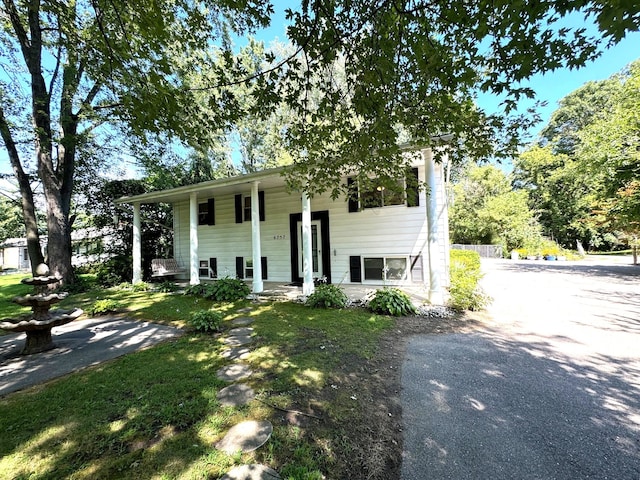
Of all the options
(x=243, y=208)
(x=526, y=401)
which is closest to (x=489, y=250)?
(x=243, y=208)

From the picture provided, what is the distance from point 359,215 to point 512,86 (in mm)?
5924

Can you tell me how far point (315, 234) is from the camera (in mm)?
9250

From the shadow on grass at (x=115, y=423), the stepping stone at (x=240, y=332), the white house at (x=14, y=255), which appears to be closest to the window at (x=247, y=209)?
the stepping stone at (x=240, y=332)

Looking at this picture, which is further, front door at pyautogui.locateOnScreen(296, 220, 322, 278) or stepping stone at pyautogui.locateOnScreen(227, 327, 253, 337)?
front door at pyautogui.locateOnScreen(296, 220, 322, 278)

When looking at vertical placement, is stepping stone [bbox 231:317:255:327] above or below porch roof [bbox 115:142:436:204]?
below

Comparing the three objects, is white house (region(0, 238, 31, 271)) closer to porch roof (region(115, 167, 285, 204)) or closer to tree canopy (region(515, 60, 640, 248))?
porch roof (region(115, 167, 285, 204))

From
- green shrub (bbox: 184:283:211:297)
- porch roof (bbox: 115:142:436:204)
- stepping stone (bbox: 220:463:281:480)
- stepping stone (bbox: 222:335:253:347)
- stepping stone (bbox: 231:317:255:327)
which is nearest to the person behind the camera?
stepping stone (bbox: 220:463:281:480)

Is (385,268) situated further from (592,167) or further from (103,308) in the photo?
(592,167)

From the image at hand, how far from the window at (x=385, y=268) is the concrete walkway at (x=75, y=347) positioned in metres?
5.50

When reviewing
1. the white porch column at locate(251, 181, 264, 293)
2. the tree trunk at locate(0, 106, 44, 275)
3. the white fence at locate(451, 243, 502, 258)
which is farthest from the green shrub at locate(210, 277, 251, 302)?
the white fence at locate(451, 243, 502, 258)

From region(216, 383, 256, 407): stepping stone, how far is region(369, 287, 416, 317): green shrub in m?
3.59

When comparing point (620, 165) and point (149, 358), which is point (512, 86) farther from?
point (620, 165)

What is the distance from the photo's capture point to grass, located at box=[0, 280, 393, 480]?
74.4 inches

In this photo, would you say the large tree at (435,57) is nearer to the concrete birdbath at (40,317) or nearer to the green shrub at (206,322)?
the green shrub at (206,322)
